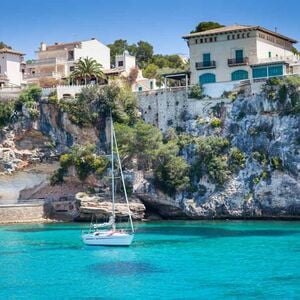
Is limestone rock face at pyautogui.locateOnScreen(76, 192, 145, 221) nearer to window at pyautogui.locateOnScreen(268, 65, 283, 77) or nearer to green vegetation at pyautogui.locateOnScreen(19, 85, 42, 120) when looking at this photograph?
green vegetation at pyautogui.locateOnScreen(19, 85, 42, 120)

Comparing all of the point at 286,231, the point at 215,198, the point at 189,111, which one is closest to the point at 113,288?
the point at 286,231

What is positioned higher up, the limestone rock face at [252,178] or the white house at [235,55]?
the white house at [235,55]

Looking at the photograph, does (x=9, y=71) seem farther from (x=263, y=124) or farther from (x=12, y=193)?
(x=263, y=124)

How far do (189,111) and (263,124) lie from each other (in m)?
7.37

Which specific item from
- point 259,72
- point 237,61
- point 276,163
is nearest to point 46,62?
point 237,61

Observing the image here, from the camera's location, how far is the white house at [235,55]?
64.4 meters

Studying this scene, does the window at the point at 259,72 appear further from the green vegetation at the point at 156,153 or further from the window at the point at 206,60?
the green vegetation at the point at 156,153

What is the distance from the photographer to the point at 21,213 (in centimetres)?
6462

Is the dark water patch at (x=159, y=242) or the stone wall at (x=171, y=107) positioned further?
the stone wall at (x=171, y=107)

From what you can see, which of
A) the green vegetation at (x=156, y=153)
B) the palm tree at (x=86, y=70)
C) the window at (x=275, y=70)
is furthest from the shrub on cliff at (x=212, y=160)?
the palm tree at (x=86, y=70)

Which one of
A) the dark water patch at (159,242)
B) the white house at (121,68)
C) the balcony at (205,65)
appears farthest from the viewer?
the white house at (121,68)

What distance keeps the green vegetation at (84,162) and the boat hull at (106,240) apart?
54.2 feet

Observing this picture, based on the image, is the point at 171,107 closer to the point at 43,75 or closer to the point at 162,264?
the point at 43,75

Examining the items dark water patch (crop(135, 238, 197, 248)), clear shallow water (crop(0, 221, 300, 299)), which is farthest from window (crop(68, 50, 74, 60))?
dark water patch (crop(135, 238, 197, 248))
